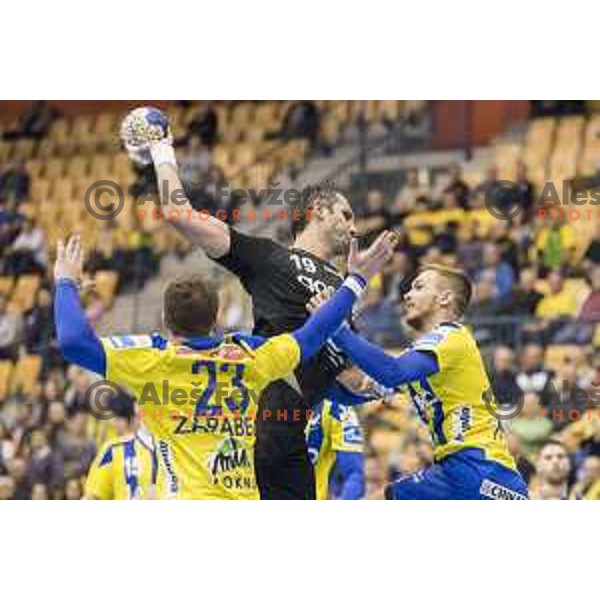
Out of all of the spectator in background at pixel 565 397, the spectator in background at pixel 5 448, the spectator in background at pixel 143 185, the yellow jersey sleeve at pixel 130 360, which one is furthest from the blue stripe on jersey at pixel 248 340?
the spectator in background at pixel 143 185

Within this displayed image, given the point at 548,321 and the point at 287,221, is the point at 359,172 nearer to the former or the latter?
the point at 287,221

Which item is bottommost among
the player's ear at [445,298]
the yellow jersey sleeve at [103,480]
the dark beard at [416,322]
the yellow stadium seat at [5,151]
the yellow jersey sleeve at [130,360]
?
the yellow jersey sleeve at [103,480]

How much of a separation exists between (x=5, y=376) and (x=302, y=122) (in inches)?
203

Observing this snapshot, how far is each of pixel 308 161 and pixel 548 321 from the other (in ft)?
18.6

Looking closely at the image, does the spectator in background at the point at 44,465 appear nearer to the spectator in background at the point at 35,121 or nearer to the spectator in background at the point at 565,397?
the spectator in background at the point at 565,397

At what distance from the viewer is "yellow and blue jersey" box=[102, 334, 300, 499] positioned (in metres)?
7.58

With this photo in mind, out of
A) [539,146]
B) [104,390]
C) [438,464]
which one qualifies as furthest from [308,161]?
[438,464]

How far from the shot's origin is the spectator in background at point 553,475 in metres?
12.4

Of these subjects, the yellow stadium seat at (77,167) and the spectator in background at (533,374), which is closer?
the spectator in background at (533,374)

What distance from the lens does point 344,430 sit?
10523mm

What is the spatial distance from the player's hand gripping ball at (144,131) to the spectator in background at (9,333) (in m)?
10.9

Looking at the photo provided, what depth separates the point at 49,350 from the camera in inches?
763

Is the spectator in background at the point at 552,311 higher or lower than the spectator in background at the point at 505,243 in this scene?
lower

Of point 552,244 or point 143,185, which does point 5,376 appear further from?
point 552,244
